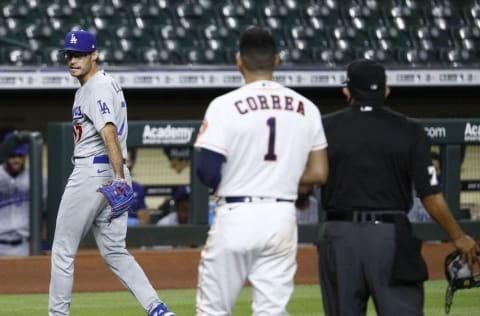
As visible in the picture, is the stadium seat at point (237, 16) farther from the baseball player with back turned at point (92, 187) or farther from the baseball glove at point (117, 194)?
the baseball glove at point (117, 194)

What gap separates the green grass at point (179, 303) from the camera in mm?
8109

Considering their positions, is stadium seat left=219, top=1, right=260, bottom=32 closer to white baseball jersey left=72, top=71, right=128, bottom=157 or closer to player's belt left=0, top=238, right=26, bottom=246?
player's belt left=0, top=238, right=26, bottom=246

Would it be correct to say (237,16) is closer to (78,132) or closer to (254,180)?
(78,132)

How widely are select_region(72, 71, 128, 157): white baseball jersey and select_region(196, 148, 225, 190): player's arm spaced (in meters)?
1.94

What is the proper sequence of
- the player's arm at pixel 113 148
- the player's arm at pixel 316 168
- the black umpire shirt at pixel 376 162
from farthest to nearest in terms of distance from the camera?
the player's arm at pixel 113 148 < the black umpire shirt at pixel 376 162 < the player's arm at pixel 316 168

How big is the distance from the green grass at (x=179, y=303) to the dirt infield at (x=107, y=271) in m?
0.23

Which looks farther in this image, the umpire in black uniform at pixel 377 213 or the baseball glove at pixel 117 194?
the baseball glove at pixel 117 194

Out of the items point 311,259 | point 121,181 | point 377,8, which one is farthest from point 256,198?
point 377,8

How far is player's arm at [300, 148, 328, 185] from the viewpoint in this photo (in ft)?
15.6

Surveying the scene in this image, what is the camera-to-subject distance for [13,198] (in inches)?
394

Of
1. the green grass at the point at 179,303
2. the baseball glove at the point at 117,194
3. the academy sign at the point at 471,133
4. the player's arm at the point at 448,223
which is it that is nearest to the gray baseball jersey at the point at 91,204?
the baseball glove at the point at 117,194

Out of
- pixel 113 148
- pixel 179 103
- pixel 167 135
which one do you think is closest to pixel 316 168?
pixel 113 148

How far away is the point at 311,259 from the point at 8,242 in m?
2.50

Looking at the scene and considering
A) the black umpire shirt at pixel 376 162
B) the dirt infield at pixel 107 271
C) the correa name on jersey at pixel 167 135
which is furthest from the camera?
the correa name on jersey at pixel 167 135
